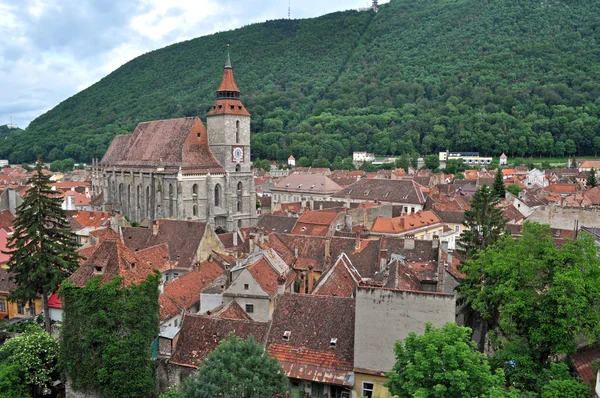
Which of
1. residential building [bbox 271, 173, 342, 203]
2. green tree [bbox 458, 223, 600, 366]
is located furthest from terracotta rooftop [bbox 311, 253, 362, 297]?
residential building [bbox 271, 173, 342, 203]

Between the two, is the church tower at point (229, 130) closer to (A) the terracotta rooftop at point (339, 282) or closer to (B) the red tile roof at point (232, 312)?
(A) the terracotta rooftop at point (339, 282)

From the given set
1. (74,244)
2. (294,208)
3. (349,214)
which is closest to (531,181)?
(294,208)

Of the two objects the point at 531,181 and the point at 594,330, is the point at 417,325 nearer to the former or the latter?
the point at 594,330

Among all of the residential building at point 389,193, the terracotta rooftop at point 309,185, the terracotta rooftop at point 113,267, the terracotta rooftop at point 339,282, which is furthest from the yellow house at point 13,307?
the terracotta rooftop at point 309,185

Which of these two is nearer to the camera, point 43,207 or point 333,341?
point 333,341

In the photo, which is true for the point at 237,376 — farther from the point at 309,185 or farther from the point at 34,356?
the point at 309,185

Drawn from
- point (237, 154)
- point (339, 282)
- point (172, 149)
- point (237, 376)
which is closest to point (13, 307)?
point (339, 282)
